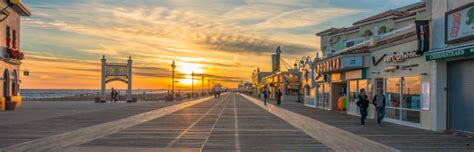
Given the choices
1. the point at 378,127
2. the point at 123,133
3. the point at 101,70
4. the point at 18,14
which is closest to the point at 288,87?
the point at 101,70

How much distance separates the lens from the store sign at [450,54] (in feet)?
47.7

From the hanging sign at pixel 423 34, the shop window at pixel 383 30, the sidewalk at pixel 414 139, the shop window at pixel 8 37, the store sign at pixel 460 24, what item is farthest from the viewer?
the shop window at pixel 383 30

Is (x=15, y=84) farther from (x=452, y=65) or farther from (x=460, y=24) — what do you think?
(x=460, y=24)

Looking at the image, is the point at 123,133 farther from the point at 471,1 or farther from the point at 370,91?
the point at 370,91

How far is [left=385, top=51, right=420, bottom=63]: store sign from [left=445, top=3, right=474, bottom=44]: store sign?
2.38 metres

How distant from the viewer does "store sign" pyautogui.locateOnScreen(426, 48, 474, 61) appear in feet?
47.7

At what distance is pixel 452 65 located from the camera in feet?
55.7

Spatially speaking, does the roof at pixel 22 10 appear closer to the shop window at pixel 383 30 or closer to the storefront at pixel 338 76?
the storefront at pixel 338 76

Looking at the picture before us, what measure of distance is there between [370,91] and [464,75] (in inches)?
350

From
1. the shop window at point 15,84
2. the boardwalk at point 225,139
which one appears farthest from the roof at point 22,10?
the boardwalk at point 225,139

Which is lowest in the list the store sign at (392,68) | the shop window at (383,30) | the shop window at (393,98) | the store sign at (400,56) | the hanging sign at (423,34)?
the shop window at (393,98)

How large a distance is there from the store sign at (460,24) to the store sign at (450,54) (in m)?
0.52

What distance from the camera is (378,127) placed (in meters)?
19.1

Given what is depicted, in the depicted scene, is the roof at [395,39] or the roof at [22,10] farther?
the roof at [22,10]
